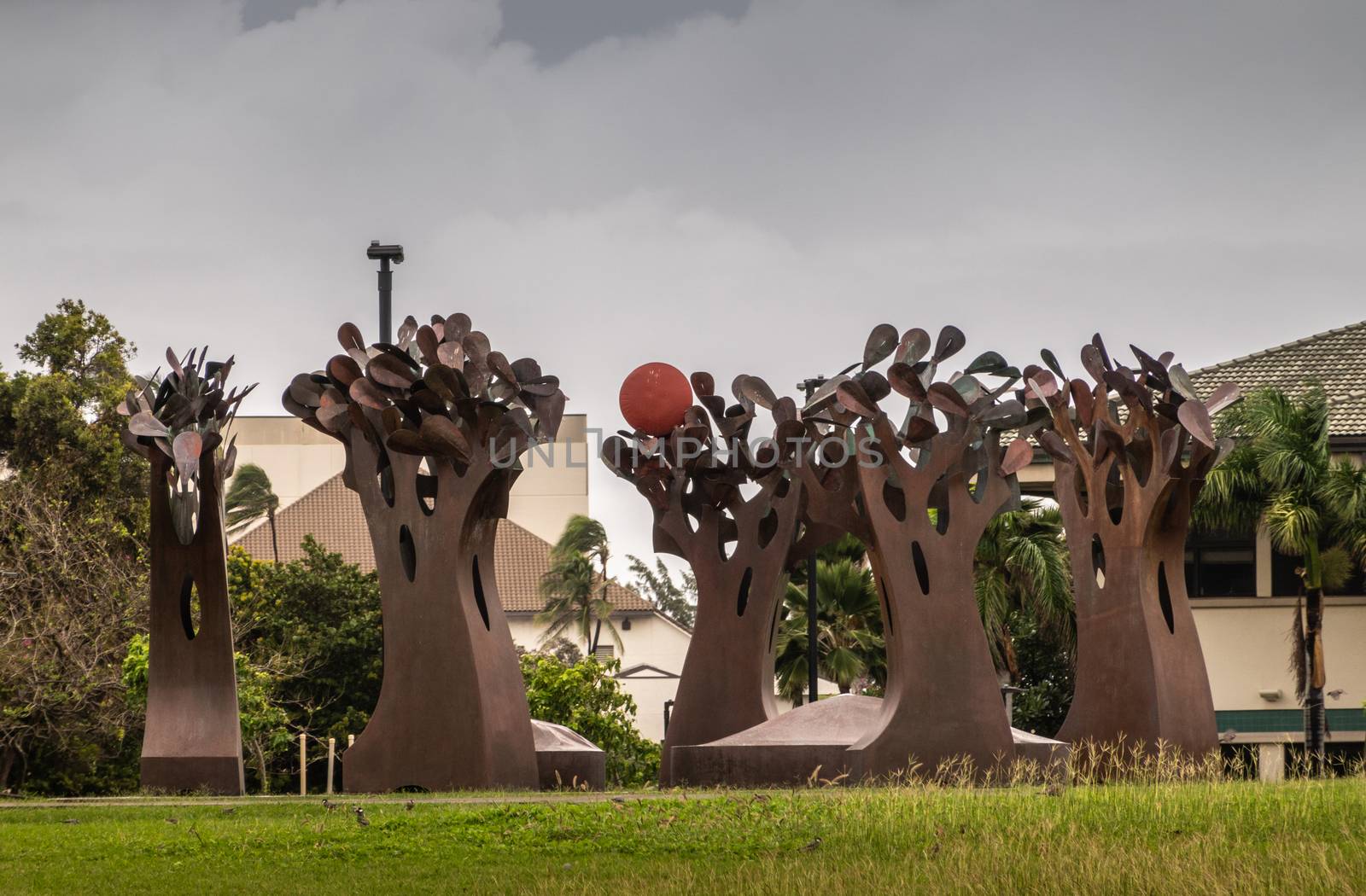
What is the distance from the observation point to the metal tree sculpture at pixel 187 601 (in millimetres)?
18859

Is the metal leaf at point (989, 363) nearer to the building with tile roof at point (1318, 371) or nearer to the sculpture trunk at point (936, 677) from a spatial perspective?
the sculpture trunk at point (936, 677)

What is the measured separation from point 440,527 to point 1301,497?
14.5 meters

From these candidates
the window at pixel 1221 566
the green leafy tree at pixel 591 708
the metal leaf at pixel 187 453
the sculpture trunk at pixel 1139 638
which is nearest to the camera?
the metal leaf at pixel 187 453

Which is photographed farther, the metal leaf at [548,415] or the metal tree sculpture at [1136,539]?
the metal tree sculpture at [1136,539]

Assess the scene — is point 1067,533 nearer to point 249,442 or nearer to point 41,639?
point 41,639

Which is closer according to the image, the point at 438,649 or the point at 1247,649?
the point at 438,649

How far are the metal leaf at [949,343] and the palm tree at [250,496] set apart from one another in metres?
33.1

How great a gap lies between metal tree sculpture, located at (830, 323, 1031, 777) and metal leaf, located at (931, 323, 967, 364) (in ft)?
0.05

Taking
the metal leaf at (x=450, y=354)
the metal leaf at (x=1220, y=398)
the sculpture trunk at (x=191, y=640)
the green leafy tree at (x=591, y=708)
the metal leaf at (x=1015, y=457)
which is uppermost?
the metal leaf at (x=450, y=354)

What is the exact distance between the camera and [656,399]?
21.8 metres

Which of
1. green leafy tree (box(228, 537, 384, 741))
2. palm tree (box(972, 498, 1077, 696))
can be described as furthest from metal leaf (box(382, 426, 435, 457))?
green leafy tree (box(228, 537, 384, 741))

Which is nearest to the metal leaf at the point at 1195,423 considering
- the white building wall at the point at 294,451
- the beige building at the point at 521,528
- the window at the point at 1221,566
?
the window at the point at 1221,566

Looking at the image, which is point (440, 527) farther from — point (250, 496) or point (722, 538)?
→ point (250, 496)

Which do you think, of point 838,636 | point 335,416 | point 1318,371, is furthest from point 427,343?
point 1318,371
